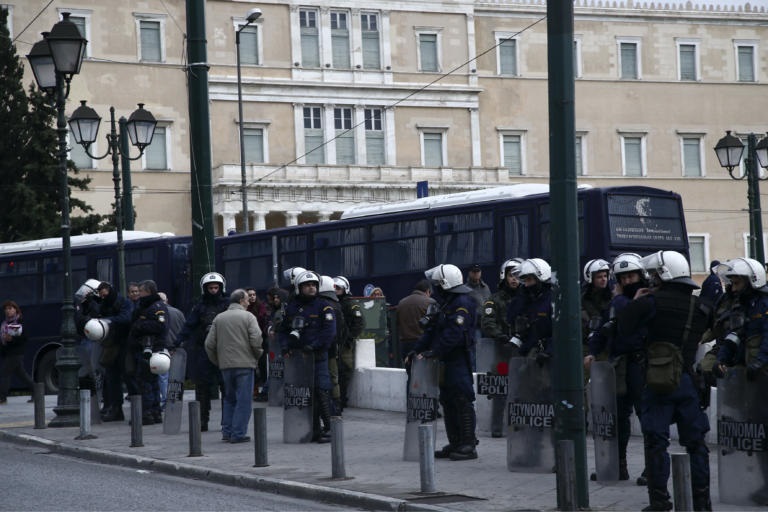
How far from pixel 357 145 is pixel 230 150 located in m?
5.60

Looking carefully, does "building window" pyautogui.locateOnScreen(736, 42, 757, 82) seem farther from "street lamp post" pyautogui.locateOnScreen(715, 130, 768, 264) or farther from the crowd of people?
the crowd of people

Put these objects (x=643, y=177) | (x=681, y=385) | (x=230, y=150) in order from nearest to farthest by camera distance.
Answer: (x=681, y=385), (x=230, y=150), (x=643, y=177)

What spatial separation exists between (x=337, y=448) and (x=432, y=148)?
1957 inches

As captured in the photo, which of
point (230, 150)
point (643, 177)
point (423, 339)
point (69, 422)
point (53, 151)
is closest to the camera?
point (423, 339)

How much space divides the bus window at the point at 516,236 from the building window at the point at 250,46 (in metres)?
32.9

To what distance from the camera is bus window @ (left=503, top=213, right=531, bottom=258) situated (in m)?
27.0

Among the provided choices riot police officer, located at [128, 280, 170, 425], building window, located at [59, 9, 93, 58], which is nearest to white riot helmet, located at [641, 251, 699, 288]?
riot police officer, located at [128, 280, 170, 425]

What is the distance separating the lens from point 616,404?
1163 centimetres

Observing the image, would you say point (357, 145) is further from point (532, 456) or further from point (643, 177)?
point (532, 456)

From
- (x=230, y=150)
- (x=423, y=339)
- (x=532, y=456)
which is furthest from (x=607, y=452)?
(x=230, y=150)

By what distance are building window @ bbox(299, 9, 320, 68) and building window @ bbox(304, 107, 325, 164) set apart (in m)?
1.94

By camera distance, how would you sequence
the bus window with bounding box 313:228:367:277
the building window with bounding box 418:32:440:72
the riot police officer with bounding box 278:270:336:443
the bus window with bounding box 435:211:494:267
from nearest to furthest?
the riot police officer with bounding box 278:270:336:443, the bus window with bounding box 435:211:494:267, the bus window with bounding box 313:228:367:277, the building window with bounding box 418:32:440:72

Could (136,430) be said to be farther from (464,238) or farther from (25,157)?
(25,157)

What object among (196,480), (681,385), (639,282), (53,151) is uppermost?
(53,151)
